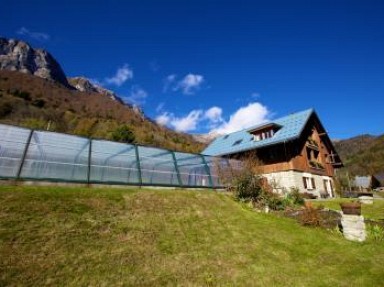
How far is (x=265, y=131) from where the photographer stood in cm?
3491

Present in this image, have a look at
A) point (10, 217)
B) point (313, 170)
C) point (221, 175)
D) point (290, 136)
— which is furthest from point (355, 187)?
point (10, 217)

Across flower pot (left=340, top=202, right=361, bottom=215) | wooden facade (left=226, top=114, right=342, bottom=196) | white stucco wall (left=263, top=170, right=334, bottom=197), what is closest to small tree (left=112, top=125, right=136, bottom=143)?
wooden facade (left=226, top=114, right=342, bottom=196)

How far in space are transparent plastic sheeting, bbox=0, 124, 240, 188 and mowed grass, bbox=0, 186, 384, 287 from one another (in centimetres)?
180

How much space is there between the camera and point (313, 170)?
115ft

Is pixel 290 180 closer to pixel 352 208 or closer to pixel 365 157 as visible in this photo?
pixel 352 208

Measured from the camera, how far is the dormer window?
33938 mm

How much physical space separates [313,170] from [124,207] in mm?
28567

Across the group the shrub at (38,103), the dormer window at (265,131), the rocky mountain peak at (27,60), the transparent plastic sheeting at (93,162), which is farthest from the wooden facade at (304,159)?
the rocky mountain peak at (27,60)

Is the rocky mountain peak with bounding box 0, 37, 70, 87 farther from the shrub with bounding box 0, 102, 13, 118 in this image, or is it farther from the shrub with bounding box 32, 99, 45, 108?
the shrub with bounding box 0, 102, 13, 118

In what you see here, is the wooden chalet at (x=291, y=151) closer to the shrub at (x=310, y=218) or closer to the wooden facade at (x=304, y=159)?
the wooden facade at (x=304, y=159)

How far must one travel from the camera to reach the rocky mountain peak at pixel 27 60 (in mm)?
164875

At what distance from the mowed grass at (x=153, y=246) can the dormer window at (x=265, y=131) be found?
19.5 meters

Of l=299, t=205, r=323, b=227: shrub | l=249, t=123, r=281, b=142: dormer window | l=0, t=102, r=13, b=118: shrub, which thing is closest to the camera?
l=299, t=205, r=323, b=227: shrub

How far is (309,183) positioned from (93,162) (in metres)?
26.3
